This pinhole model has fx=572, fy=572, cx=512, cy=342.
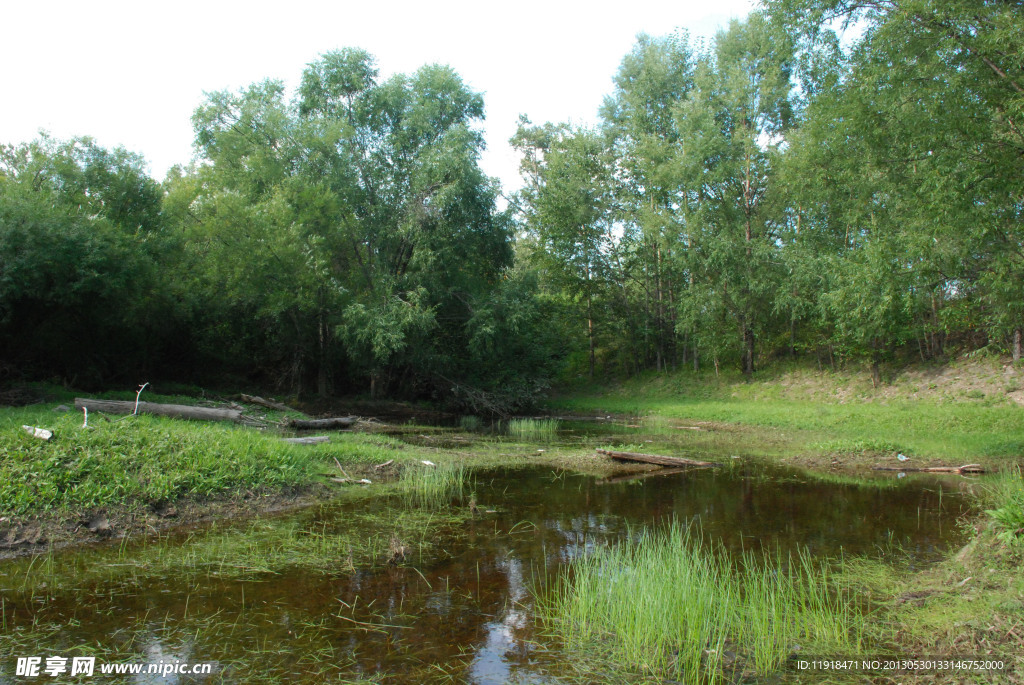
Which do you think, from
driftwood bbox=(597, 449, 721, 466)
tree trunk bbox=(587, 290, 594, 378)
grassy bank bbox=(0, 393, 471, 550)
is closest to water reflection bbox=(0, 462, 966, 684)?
grassy bank bbox=(0, 393, 471, 550)

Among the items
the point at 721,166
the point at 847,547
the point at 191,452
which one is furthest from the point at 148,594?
the point at 721,166

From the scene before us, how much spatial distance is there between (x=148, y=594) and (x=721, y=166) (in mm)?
26972

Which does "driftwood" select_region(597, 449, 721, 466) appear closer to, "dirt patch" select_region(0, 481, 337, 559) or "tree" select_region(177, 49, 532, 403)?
"dirt patch" select_region(0, 481, 337, 559)

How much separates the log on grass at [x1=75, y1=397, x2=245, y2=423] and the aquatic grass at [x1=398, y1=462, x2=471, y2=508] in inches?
214

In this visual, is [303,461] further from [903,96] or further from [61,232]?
[903,96]

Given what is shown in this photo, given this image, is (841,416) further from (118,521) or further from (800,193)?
(118,521)

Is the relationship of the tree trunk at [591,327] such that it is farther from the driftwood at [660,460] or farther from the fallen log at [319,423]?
the driftwood at [660,460]

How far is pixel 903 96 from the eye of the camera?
423 inches

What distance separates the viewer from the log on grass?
1219cm

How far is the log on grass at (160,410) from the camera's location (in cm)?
1219

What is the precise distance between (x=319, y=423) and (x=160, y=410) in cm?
416

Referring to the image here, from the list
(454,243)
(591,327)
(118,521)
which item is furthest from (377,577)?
(591,327)

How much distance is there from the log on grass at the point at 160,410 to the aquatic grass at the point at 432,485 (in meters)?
5.43

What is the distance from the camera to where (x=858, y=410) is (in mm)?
19312
